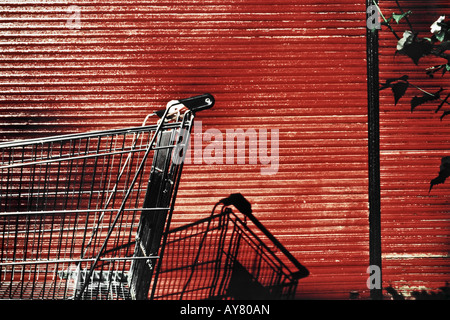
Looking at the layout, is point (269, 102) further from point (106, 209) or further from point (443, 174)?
point (106, 209)

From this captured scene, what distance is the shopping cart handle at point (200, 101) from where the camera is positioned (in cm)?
275

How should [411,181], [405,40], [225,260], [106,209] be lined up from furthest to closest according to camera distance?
1. [411,181]
2. [225,260]
3. [106,209]
4. [405,40]

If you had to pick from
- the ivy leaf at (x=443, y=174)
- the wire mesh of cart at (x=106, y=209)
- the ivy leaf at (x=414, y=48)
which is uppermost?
the ivy leaf at (x=414, y=48)

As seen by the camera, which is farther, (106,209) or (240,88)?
(240,88)

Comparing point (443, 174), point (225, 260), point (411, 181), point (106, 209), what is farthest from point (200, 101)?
point (411, 181)

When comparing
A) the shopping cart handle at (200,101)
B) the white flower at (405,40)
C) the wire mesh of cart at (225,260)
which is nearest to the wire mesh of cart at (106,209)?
the shopping cart handle at (200,101)

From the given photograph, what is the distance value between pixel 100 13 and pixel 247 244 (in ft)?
9.76

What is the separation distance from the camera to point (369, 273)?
4.72 m

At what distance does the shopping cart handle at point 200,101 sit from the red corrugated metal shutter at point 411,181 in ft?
8.81

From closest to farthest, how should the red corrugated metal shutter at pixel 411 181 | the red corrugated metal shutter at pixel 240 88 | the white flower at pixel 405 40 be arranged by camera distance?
the white flower at pixel 405 40 → the red corrugated metal shutter at pixel 240 88 → the red corrugated metal shutter at pixel 411 181

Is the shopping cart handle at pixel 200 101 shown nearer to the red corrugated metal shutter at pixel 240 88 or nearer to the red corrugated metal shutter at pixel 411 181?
the red corrugated metal shutter at pixel 240 88

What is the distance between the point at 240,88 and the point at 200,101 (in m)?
1.91

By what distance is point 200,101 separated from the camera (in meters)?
2.79
